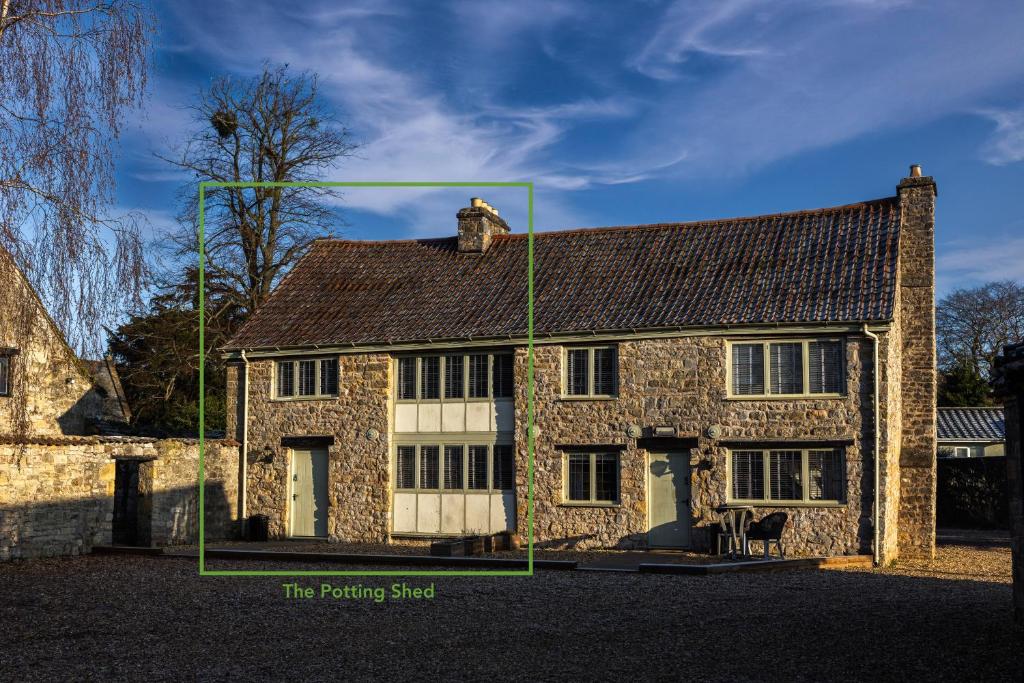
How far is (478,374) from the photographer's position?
23688 mm

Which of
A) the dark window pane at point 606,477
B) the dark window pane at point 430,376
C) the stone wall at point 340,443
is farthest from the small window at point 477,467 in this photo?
the dark window pane at point 606,477

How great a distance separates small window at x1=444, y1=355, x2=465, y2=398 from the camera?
78.2 feet

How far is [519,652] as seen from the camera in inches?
418

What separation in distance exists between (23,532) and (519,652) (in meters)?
12.3

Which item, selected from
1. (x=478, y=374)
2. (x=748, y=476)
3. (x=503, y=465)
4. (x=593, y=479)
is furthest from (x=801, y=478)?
(x=478, y=374)

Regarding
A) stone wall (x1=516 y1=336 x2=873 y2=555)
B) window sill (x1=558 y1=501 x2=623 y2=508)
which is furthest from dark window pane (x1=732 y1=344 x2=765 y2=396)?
window sill (x1=558 y1=501 x2=623 y2=508)

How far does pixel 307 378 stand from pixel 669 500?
876 cm

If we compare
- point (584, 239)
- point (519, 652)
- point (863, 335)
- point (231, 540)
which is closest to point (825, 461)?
point (863, 335)

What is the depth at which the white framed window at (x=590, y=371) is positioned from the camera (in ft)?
73.8

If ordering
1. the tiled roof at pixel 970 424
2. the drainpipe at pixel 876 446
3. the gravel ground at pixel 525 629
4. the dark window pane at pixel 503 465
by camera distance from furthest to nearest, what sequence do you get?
Result: the tiled roof at pixel 970 424 → the dark window pane at pixel 503 465 → the drainpipe at pixel 876 446 → the gravel ground at pixel 525 629

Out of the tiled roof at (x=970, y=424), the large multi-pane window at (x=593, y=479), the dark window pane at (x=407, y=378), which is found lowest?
the large multi-pane window at (x=593, y=479)

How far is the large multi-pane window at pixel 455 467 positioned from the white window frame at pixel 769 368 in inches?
194

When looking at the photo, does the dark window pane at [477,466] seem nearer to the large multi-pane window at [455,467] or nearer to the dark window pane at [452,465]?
the large multi-pane window at [455,467]

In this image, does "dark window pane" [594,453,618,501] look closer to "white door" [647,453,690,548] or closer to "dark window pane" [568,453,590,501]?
"dark window pane" [568,453,590,501]
